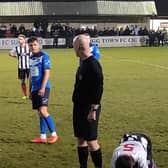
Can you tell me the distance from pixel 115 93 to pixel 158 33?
33646mm

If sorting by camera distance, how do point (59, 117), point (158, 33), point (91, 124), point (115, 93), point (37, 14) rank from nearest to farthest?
point (91, 124) → point (59, 117) → point (115, 93) → point (158, 33) → point (37, 14)

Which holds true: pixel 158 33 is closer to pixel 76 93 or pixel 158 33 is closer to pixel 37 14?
pixel 37 14

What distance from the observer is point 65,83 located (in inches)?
790

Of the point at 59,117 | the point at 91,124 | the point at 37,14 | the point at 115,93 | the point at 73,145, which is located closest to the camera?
the point at 91,124

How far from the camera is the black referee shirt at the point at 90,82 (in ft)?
22.5

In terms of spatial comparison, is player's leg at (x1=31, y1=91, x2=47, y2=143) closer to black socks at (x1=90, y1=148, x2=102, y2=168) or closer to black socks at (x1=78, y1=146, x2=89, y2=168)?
black socks at (x1=78, y1=146, x2=89, y2=168)

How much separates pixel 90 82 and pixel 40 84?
2800 mm

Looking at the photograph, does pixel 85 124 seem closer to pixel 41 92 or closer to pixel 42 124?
pixel 41 92

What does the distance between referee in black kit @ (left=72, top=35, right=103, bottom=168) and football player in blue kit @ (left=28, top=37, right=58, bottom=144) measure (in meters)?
2.35

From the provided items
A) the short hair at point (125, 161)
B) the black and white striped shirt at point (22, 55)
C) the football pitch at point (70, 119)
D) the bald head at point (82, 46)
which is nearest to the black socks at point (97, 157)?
the football pitch at point (70, 119)

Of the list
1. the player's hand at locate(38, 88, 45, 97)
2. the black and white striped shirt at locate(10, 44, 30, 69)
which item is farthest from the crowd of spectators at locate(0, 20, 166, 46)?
the player's hand at locate(38, 88, 45, 97)

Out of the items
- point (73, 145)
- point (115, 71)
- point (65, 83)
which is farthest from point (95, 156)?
point (115, 71)

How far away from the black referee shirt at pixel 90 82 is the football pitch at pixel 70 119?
1.44m

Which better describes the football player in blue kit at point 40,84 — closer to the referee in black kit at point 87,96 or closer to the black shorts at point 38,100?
the black shorts at point 38,100
